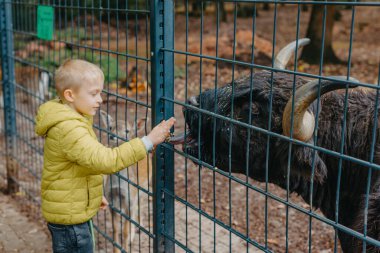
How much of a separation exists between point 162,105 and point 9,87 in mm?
3737

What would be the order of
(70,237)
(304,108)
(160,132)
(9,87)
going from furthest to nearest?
(9,87), (70,237), (160,132), (304,108)

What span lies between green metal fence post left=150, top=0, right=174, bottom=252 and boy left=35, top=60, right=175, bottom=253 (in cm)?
24

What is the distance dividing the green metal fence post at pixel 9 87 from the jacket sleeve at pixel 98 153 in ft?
12.1

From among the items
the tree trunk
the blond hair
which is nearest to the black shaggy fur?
the blond hair

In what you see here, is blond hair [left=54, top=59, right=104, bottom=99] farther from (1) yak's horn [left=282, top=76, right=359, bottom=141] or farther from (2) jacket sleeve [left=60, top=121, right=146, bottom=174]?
(1) yak's horn [left=282, top=76, right=359, bottom=141]

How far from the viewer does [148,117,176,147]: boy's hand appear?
3193 mm

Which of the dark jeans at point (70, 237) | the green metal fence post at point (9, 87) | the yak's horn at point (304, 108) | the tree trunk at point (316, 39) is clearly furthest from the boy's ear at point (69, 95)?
the tree trunk at point (316, 39)

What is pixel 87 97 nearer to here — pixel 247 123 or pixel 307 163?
pixel 247 123

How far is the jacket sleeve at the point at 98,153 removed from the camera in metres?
3.11

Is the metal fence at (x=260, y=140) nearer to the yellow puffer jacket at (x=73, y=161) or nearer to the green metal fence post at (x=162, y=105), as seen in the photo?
the green metal fence post at (x=162, y=105)

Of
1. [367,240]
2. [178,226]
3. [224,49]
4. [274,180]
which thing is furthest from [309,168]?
[224,49]

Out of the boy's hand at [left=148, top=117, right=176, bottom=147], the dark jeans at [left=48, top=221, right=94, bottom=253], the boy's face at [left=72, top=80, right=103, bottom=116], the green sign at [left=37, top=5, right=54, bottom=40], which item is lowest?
the dark jeans at [left=48, top=221, right=94, bottom=253]

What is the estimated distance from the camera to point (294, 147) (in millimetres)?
→ 3289

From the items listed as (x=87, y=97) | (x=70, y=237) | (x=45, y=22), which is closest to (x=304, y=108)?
(x=87, y=97)
